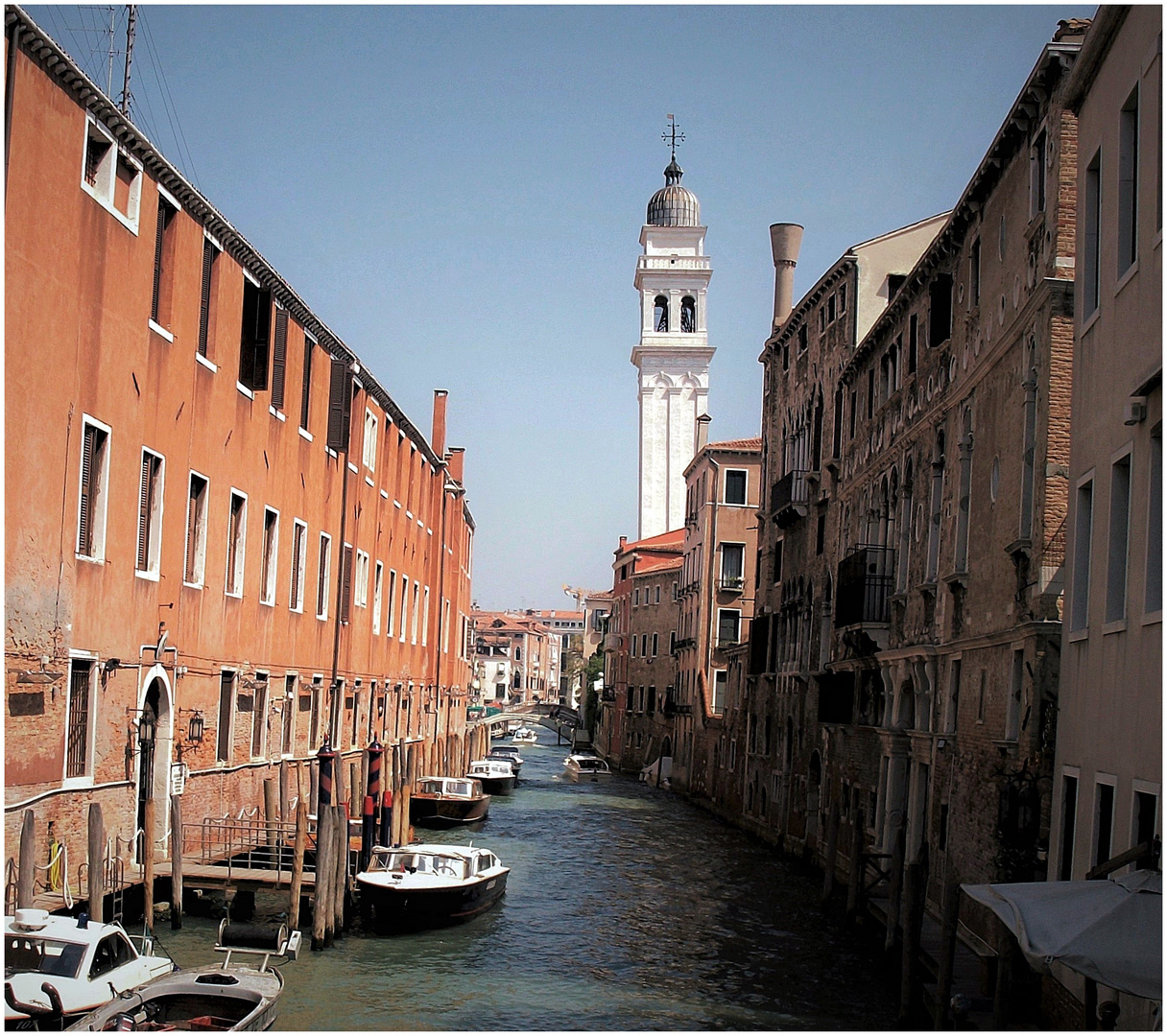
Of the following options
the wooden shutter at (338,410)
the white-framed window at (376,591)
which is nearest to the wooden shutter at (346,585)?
the wooden shutter at (338,410)

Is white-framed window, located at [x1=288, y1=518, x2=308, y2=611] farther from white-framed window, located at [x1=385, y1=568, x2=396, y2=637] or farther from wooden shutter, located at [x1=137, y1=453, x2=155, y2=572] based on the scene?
white-framed window, located at [x1=385, y1=568, x2=396, y2=637]

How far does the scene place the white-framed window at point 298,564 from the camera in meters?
22.8

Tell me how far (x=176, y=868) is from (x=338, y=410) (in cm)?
1031

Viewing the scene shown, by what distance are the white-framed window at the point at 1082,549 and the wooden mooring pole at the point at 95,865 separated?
8.61m

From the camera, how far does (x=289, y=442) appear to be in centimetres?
2178

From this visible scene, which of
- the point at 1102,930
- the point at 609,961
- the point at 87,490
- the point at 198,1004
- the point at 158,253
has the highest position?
the point at 158,253

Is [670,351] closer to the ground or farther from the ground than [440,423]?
farther from the ground

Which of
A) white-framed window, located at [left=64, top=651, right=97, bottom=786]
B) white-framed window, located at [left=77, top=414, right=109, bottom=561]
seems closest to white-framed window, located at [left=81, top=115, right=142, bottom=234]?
white-framed window, located at [left=77, top=414, right=109, bottom=561]

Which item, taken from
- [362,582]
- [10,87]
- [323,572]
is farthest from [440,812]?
[10,87]

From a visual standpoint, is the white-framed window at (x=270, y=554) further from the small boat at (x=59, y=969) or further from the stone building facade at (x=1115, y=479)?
the stone building facade at (x=1115, y=479)

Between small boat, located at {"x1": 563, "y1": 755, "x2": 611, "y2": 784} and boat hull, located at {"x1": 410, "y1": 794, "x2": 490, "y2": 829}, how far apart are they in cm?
1951

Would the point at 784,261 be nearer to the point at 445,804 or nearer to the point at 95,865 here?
the point at 445,804

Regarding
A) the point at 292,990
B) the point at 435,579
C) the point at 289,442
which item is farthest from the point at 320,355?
the point at 435,579

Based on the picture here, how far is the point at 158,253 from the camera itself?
54.3 feet
